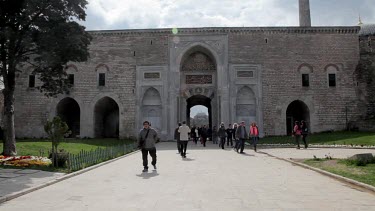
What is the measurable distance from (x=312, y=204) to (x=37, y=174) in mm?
6566

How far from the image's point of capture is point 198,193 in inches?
249

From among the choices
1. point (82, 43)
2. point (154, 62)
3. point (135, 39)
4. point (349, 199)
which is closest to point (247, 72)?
point (154, 62)

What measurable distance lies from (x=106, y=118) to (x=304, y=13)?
19.2m

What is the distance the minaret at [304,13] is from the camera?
30000 mm

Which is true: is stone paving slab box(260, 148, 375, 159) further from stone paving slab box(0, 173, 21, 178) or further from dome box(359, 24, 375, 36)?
dome box(359, 24, 375, 36)

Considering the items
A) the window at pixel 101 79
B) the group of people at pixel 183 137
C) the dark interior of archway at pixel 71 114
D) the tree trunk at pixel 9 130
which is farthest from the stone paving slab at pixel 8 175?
the dark interior of archway at pixel 71 114

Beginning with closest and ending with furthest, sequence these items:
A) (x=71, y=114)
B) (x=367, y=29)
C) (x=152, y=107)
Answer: (x=152, y=107) → (x=71, y=114) → (x=367, y=29)

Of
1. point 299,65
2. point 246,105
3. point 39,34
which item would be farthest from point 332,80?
point 39,34

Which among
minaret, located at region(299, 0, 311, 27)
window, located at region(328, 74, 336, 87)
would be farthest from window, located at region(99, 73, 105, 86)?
window, located at region(328, 74, 336, 87)

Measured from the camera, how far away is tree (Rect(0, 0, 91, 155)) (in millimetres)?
12039

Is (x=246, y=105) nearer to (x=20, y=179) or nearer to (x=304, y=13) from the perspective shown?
(x=304, y=13)

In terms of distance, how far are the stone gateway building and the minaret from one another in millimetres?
2748

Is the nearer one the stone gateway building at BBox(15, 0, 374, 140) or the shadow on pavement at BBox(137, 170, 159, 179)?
the shadow on pavement at BBox(137, 170, 159, 179)

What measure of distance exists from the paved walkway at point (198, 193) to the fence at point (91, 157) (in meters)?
0.91
